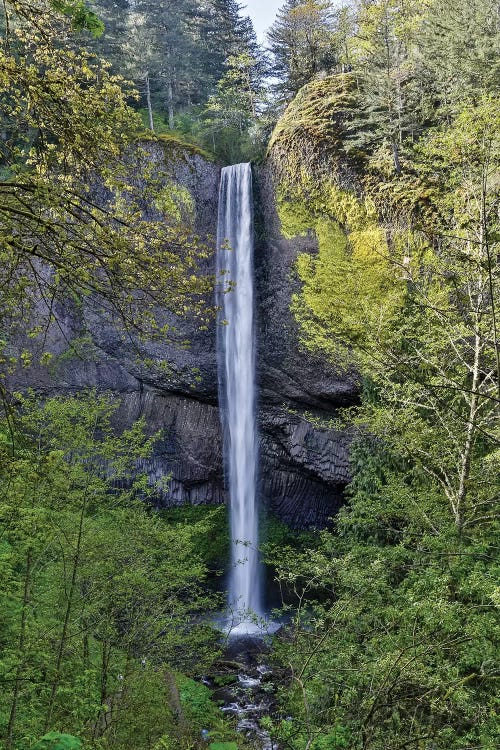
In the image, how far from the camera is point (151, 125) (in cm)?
2467

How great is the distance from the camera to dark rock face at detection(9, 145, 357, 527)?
642 inches

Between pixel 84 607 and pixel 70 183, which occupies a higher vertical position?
pixel 70 183

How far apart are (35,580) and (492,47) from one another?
15.4 meters

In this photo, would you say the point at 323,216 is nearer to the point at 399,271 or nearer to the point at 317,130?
the point at 317,130

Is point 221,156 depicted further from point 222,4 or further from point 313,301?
point 222,4

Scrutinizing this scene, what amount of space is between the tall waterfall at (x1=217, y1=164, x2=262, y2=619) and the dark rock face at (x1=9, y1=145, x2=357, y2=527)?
1.11ft

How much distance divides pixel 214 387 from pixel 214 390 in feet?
0.38

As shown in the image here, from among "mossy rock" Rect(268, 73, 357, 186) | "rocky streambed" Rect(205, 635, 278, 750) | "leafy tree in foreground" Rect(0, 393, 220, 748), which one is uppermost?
"mossy rock" Rect(268, 73, 357, 186)

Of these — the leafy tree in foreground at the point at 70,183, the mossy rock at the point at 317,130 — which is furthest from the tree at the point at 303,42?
the leafy tree in foreground at the point at 70,183

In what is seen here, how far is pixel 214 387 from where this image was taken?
17.4 m

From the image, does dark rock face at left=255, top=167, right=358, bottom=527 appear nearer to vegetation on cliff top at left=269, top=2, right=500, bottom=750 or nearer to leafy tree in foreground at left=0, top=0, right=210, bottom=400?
vegetation on cliff top at left=269, top=2, right=500, bottom=750

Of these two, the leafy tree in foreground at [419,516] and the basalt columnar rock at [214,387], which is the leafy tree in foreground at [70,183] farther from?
the basalt columnar rock at [214,387]

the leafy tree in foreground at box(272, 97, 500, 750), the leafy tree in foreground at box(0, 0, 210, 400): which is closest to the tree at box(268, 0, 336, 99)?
the leafy tree in foreground at box(272, 97, 500, 750)

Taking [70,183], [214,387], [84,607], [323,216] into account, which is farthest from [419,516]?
[214,387]
